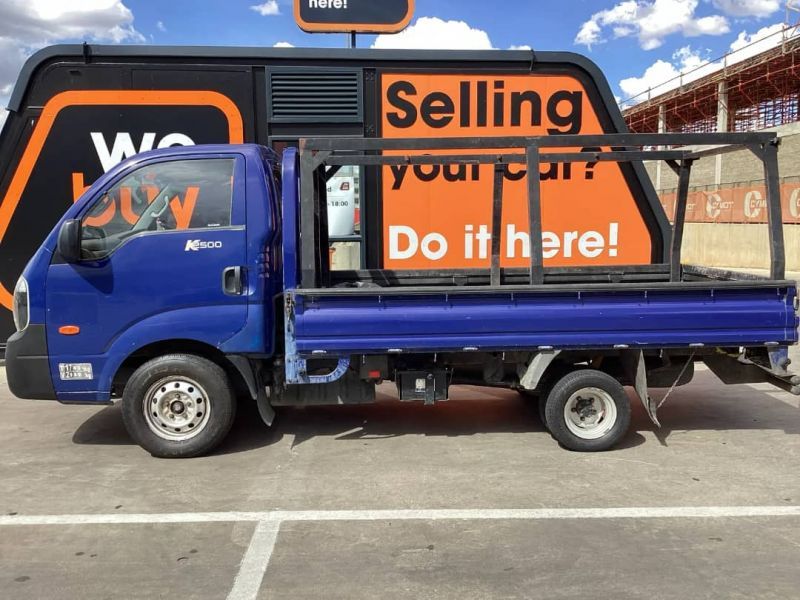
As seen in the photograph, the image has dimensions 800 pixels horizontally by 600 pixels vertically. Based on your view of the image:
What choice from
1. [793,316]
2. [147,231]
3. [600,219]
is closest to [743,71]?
[600,219]

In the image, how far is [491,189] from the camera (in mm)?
8047

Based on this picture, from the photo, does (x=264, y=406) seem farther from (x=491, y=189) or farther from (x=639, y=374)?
(x=491, y=189)

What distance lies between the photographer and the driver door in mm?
4660

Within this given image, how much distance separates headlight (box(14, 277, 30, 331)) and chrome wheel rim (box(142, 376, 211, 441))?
1041mm

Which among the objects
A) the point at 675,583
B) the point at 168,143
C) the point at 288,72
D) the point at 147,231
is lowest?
the point at 675,583

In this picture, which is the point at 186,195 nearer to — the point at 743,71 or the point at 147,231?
the point at 147,231

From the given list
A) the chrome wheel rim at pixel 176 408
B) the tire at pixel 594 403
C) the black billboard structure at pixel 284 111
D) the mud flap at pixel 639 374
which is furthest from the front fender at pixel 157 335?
the black billboard structure at pixel 284 111

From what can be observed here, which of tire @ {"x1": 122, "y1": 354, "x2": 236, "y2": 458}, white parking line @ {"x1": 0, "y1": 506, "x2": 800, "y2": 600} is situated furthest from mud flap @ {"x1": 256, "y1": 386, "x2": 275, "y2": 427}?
white parking line @ {"x1": 0, "y1": 506, "x2": 800, "y2": 600}

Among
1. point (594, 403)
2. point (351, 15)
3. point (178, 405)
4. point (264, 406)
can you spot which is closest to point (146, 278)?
point (178, 405)

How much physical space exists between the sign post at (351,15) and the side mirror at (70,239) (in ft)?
18.1

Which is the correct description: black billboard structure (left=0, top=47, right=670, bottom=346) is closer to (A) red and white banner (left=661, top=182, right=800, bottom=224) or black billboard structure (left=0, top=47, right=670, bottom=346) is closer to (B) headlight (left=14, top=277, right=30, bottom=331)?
(B) headlight (left=14, top=277, right=30, bottom=331)

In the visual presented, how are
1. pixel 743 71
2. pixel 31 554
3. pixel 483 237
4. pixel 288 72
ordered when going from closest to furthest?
pixel 31 554 → pixel 288 72 → pixel 483 237 → pixel 743 71

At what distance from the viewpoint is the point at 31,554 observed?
3.46m

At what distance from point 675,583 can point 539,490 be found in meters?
1.21
